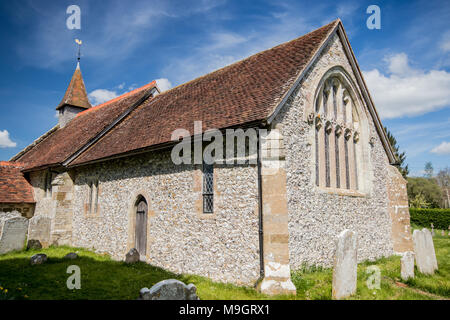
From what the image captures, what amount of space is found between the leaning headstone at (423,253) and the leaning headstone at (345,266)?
306 cm

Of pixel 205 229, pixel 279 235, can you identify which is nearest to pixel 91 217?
pixel 205 229

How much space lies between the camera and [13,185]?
1736 centimetres

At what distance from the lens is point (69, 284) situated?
7875 mm

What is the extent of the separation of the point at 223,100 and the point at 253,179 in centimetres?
372

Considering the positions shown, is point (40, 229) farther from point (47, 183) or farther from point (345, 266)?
point (345, 266)

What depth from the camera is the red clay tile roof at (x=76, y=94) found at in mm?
22708

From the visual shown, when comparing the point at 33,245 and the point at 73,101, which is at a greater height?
the point at 73,101

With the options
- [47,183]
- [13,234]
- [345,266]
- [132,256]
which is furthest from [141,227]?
[47,183]

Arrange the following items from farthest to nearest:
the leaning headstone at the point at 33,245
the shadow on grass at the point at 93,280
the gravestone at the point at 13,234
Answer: the leaning headstone at the point at 33,245 < the gravestone at the point at 13,234 < the shadow on grass at the point at 93,280

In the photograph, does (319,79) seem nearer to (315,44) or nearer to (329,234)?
(315,44)

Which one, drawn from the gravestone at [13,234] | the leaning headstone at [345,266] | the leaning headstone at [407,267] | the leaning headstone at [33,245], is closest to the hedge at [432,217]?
the leaning headstone at [407,267]

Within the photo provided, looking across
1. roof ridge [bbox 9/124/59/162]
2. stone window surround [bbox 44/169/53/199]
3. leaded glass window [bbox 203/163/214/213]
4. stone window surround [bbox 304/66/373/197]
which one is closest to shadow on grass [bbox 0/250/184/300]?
leaded glass window [bbox 203/163/214/213]

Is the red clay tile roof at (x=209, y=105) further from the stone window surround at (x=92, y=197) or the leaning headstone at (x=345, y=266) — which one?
the leaning headstone at (x=345, y=266)

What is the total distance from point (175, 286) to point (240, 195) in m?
3.52
